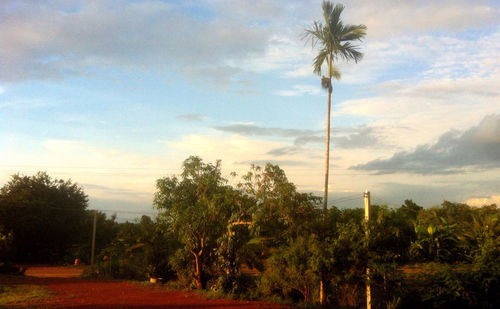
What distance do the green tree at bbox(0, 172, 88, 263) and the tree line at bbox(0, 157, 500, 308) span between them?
9.31m

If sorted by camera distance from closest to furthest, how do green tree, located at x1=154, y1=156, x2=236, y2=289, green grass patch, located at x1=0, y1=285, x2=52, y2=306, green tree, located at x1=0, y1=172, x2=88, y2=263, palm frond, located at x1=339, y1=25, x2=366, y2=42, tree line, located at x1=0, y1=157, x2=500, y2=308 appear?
1. tree line, located at x1=0, y1=157, x2=500, y2=308
2. green grass patch, located at x1=0, y1=285, x2=52, y2=306
3. green tree, located at x1=154, y1=156, x2=236, y2=289
4. palm frond, located at x1=339, y1=25, x2=366, y2=42
5. green tree, located at x1=0, y1=172, x2=88, y2=263

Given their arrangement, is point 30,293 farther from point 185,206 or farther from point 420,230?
point 420,230

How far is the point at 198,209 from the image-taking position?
47.0 ft

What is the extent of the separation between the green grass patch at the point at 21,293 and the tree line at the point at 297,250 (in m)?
4.27

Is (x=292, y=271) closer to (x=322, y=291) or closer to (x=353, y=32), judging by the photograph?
(x=322, y=291)

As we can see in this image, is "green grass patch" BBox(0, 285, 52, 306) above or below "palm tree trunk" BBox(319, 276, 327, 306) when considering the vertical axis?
below

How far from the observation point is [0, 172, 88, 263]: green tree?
2862 centimetres

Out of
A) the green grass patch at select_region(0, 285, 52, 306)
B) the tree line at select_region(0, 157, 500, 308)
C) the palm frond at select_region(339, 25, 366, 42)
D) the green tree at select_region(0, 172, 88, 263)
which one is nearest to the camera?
the tree line at select_region(0, 157, 500, 308)

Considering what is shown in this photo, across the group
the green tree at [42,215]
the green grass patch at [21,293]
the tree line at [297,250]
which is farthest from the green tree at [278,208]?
the green tree at [42,215]

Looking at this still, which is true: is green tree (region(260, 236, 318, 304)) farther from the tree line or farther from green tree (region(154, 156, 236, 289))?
green tree (region(154, 156, 236, 289))

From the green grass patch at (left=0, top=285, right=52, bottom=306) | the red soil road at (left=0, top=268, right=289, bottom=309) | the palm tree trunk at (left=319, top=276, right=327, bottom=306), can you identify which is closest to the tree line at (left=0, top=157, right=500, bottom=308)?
the palm tree trunk at (left=319, top=276, right=327, bottom=306)

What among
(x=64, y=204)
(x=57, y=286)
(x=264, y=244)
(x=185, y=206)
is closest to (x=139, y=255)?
(x=57, y=286)

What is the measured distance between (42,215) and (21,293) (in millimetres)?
17568

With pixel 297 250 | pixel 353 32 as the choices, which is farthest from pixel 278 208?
pixel 353 32
